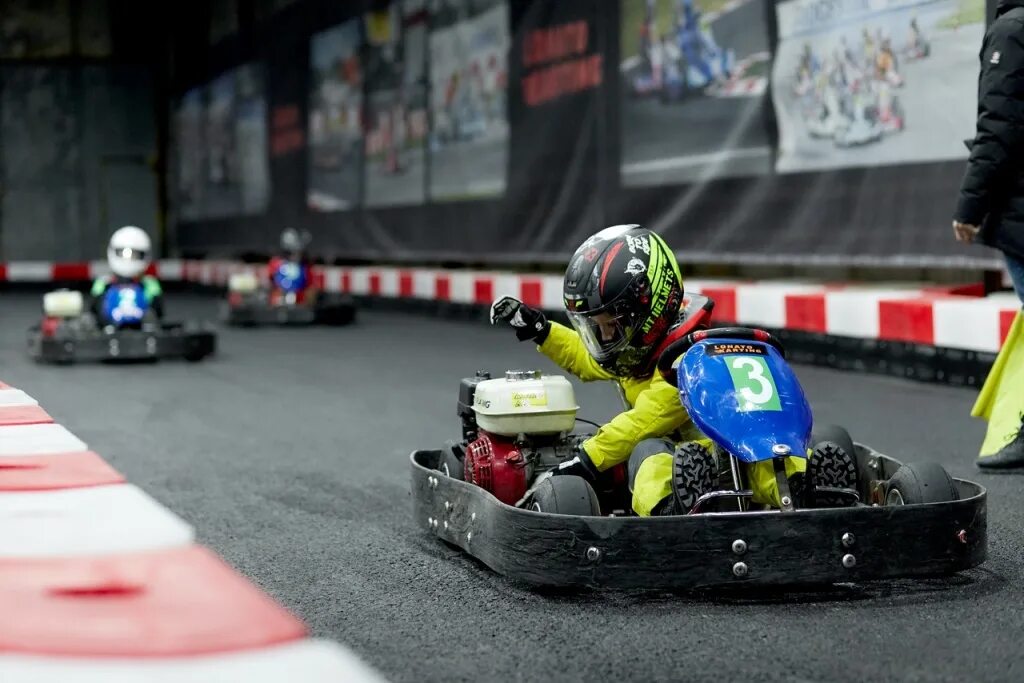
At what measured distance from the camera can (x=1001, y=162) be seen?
16.4 ft

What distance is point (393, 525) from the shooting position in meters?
4.32

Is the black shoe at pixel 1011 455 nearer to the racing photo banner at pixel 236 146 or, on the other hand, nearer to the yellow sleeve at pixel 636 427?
the yellow sleeve at pixel 636 427

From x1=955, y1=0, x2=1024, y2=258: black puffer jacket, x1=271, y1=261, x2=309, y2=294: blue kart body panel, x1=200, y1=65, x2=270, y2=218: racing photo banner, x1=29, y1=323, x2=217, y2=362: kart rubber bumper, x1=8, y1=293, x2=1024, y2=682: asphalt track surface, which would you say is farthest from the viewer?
x1=200, y1=65, x2=270, y2=218: racing photo banner

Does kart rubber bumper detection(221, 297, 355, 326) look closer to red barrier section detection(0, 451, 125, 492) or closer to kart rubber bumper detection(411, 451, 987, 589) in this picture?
red barrier section detection(0, 451, 125, 492)

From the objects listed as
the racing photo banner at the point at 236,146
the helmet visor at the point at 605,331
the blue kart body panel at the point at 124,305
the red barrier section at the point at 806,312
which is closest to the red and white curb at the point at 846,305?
the red barrier section at the point at 806,312

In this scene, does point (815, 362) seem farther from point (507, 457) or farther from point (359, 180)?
point (359, 180)

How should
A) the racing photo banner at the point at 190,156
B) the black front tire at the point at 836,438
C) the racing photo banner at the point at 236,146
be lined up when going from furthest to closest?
the racing photo banner at the point at 190,156, the racing photo banner at the point at 236,146, the black front tire at the point at 836,438

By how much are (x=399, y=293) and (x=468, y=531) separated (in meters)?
11.2

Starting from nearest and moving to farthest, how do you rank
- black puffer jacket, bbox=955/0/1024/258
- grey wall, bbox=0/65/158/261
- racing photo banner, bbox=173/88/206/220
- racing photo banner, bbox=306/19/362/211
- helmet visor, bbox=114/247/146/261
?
black puffer jacket, bbox=955/0/1024/258
helmet visor, bbox=114/247/146/261
racing photo banner, bbox=306/19/362/211
racing photo banner, bbox=173/88/206/220
grey wall, bbox=0/65/158/261

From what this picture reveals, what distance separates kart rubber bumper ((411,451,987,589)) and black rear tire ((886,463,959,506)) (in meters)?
0.11

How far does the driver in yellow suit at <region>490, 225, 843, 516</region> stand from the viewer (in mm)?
3574

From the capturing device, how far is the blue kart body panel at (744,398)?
3336mm

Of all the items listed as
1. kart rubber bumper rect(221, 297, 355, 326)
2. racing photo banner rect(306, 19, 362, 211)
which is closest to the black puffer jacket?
kart rubber bumper rect(221, 297, 355, 326)

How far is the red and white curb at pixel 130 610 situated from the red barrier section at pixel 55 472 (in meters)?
0.19
